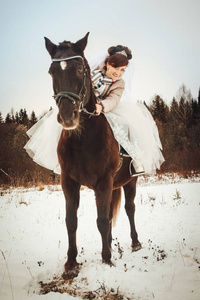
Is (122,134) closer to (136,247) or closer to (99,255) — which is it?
(99,255)

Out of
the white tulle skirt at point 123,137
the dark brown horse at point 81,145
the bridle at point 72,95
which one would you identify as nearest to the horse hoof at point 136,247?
the dark brown horse at point 81,145

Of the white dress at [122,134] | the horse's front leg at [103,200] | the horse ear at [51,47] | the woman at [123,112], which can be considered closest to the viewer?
the horse ear at [51,47]

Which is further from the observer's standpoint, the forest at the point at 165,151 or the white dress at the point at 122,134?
the forest at the point at 165,151

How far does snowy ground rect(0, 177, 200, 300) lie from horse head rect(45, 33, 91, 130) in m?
1.86

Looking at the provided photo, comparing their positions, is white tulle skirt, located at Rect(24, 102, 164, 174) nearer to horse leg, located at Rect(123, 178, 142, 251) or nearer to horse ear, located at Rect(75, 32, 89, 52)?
horse leg, located at Rect(123, 178, 142, 251)

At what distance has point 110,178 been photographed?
2.38 metres

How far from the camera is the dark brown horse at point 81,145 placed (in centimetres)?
199

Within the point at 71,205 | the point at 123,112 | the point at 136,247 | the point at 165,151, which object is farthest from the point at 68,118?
the point at 165,151

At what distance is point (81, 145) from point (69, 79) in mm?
785

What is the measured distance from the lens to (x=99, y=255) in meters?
3.24

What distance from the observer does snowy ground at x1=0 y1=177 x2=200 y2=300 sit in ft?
6.88

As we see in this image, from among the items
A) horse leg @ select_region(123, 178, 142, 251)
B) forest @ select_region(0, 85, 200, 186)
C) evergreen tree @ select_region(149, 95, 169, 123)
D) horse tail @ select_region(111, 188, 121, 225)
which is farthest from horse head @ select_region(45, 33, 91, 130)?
evergreen tree @ select_region(149, 95, 169, 123)

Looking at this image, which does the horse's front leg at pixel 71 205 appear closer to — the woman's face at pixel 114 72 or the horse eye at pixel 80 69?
the horse eye at pixel 80 69

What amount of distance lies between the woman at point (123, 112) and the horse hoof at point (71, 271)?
173 cm
